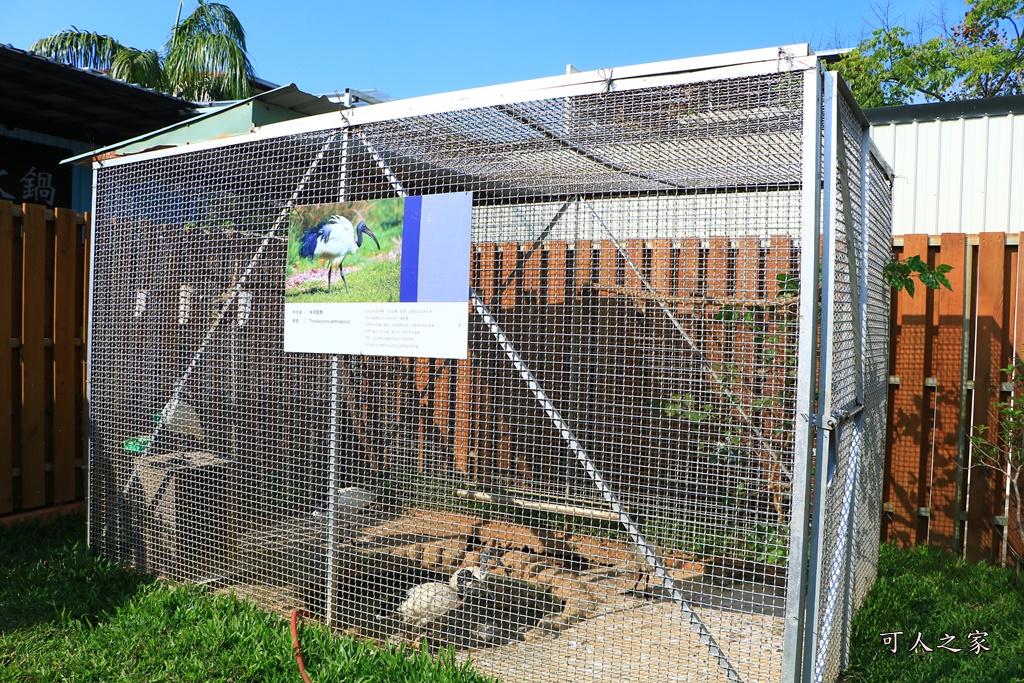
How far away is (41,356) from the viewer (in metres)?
5.34

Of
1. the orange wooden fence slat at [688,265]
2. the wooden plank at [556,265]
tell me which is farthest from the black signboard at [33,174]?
the orange wooden fence slat at [688,265]

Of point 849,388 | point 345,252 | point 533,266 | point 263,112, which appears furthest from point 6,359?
point 849,388

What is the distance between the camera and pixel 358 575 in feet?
13.2

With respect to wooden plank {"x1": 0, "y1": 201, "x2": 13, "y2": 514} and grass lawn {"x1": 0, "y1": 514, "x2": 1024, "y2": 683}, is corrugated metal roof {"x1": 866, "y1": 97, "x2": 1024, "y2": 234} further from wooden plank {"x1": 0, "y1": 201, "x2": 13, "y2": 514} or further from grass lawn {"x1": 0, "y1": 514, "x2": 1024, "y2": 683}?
wooden plank {"x1": 0, "y1": 201, "x2": 13, "y2": 514}

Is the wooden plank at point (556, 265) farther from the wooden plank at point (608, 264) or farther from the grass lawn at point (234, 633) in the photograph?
the grass lawn at point (234, 633)

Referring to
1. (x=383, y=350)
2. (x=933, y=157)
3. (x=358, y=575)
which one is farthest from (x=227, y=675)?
(x=933, y=157)

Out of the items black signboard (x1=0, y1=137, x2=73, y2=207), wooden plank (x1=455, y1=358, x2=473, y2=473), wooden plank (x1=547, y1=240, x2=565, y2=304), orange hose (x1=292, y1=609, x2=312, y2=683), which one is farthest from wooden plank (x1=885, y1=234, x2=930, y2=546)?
black signboard (x1=0, y1=137, x2=73, y2=207)

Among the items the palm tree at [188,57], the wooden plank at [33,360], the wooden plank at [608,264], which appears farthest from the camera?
the palm tree at [188,57]

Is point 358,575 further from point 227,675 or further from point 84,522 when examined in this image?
point 84,522

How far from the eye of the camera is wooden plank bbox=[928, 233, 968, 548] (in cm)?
506

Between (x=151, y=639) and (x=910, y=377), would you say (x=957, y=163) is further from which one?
(x=151, y=639)

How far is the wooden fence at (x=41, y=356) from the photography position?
514 cm

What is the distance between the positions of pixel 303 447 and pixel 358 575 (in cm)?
70

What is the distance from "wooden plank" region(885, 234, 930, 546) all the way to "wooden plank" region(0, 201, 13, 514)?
5.66 meters
